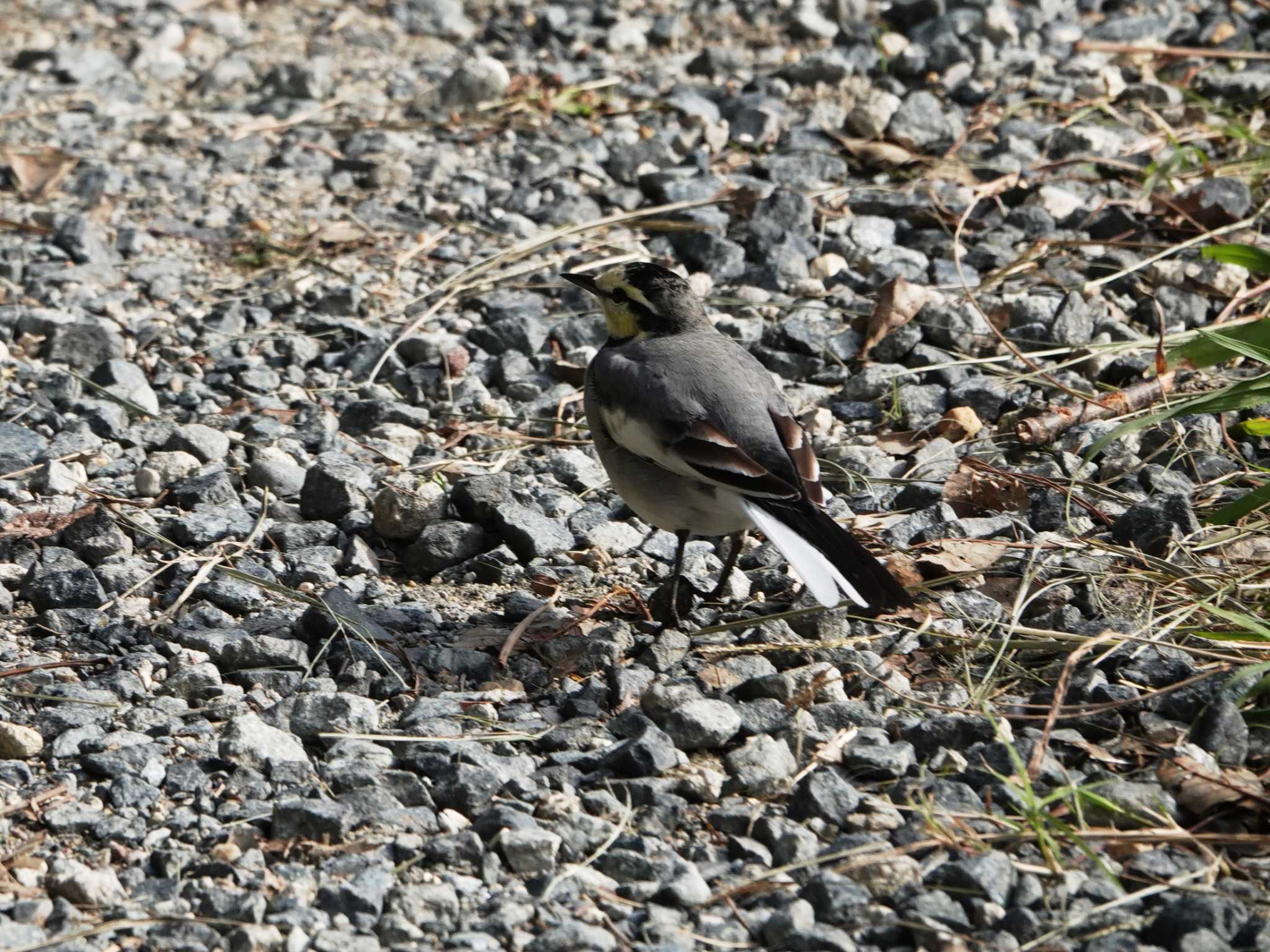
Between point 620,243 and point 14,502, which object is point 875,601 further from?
point 620,243

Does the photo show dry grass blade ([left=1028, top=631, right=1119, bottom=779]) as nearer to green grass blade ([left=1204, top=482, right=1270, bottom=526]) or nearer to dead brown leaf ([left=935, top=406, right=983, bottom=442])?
green grass blade ([left=1204, top=482, right=1270, bottom=526])

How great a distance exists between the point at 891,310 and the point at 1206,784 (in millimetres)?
3255

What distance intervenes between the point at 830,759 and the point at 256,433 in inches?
119

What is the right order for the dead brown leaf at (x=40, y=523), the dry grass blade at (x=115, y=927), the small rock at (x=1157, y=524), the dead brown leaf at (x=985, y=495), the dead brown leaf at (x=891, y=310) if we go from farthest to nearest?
the dead brown leaf at (x=891, y=310) → the dead brown leaf at (x=985, y=495) → the dead brown leaf at (x=40, y=523) → the small rock at (x=1157, y=524) → the dry grass blade at (x=115, y=927)

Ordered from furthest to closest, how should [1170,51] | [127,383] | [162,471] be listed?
1. [1170,51]
2. [127,383]
3. [162,471]

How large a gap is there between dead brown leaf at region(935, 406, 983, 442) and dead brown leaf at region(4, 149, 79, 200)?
186 inches

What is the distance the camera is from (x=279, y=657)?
4496 mm

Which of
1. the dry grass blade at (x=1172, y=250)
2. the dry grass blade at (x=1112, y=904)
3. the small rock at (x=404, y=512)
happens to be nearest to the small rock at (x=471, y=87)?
the dry grass blade at (x=1172, y=250)

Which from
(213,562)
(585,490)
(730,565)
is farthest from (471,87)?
(730,565)

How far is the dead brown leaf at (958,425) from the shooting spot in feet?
19.7

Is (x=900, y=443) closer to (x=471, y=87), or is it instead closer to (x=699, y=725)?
(x=699, y=725)

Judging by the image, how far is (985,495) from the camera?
5.46 m

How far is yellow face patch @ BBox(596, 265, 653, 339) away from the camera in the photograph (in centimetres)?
550

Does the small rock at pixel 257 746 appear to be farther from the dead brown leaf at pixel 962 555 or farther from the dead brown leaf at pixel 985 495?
the dead brown leaf at pixel 985 495
